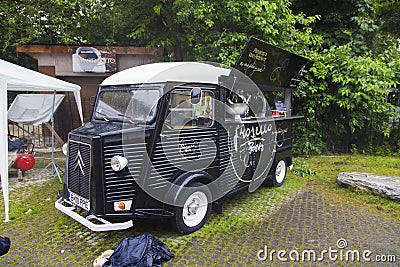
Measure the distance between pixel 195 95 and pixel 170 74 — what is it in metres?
0.46

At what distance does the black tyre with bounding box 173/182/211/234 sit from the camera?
3.93 meters

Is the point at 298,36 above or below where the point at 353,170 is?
above

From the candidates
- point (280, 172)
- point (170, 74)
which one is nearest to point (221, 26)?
point (280, 172)

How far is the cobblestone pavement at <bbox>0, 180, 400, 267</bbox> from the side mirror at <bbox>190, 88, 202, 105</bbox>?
6.33 feet

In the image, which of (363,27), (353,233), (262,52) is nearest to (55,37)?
(262,52)

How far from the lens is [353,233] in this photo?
13.9ft

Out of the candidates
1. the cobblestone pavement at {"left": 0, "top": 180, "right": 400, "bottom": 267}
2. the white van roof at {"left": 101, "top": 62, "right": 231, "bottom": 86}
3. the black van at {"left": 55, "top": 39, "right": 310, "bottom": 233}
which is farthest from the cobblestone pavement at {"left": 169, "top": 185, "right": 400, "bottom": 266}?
the white van roof at {"left": 101, "top": 62, "right": 231, "bottom": 86}

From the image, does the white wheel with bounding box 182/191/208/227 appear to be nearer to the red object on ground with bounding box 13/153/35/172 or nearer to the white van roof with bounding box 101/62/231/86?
the white van roof with bounding box 101/62/231/86

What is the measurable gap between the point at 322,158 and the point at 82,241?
25.8 feet

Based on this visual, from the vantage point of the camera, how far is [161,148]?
12.5ft

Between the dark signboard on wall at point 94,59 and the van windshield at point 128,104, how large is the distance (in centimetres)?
643

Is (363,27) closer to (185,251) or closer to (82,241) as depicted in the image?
(185,251)

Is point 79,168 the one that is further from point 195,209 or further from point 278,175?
point 278,175

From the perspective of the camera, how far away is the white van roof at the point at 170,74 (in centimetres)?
403
